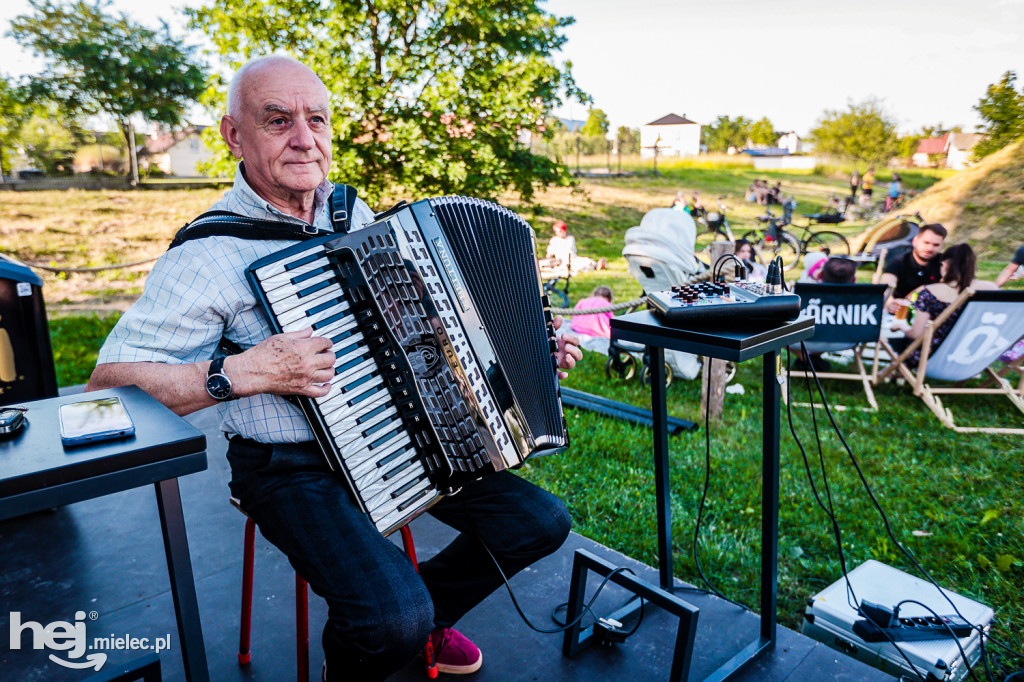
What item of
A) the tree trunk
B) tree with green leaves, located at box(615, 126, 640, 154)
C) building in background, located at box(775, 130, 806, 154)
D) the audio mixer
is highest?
building in background, located at box(775, 130, 806, 154)

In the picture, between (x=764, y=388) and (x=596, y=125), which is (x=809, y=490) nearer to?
(x=764, y=388)

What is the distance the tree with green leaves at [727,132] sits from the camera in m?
50.7

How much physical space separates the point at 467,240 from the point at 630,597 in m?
1.55

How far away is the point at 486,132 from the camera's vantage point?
370 inches

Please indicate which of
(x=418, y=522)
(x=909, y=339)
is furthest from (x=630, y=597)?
(x=909, y=339)

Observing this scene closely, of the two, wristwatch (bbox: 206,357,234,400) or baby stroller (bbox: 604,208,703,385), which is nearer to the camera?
wristwatch (bbox: 206,357,234,400)

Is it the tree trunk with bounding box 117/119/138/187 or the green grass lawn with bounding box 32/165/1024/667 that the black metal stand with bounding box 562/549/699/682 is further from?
the tree trunk with bounding box 117/119/138/187

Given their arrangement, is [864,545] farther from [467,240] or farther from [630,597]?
[467,240]

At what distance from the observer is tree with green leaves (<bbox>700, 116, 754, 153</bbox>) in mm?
50719

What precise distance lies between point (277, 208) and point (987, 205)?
16.5 meters

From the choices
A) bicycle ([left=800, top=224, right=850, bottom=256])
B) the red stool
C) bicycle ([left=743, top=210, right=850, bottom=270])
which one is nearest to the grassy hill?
bicycle ([left=800, top=224, right=850, bottom=256])

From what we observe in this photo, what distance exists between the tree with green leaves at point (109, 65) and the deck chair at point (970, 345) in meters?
18.5

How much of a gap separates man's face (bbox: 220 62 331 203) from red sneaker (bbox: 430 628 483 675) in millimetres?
1492

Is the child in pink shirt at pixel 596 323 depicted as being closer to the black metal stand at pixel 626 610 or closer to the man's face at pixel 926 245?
the man's face at pixel 926 245
